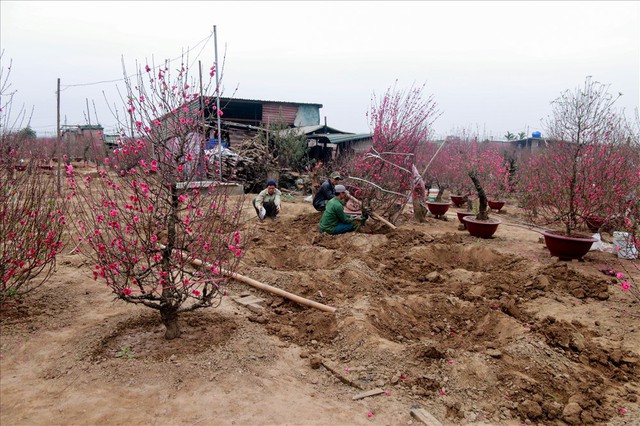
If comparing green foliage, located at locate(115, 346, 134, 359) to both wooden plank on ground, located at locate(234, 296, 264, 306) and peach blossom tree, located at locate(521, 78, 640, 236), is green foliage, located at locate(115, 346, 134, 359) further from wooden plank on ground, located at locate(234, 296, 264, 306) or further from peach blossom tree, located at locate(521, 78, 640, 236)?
peach blossom tree, located at locate(521, 78, 640, 236)

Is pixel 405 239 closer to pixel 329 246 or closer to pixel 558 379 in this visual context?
pixel 329 246

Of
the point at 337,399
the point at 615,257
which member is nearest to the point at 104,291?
the point at 337,399

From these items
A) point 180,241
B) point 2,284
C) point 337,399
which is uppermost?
point 180,241

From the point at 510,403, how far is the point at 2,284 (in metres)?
4.82

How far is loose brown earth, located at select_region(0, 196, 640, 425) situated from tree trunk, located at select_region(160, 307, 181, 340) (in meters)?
0.06

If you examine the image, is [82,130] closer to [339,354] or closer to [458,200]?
[339,354]

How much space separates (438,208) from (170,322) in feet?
27.5

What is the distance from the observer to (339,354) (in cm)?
370

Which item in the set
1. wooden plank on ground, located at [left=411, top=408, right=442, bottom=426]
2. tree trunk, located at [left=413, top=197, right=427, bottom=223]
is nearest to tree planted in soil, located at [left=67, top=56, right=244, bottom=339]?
wooden plank on ground, located at [left=411, top=408, right=442, bottom=426]

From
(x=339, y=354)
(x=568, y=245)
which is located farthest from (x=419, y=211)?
(x=339, y=354)

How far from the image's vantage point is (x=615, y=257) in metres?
6.71

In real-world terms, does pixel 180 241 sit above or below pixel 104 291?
above

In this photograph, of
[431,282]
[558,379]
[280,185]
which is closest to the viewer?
[558,379]

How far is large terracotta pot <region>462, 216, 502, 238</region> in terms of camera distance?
7887 millimetres
